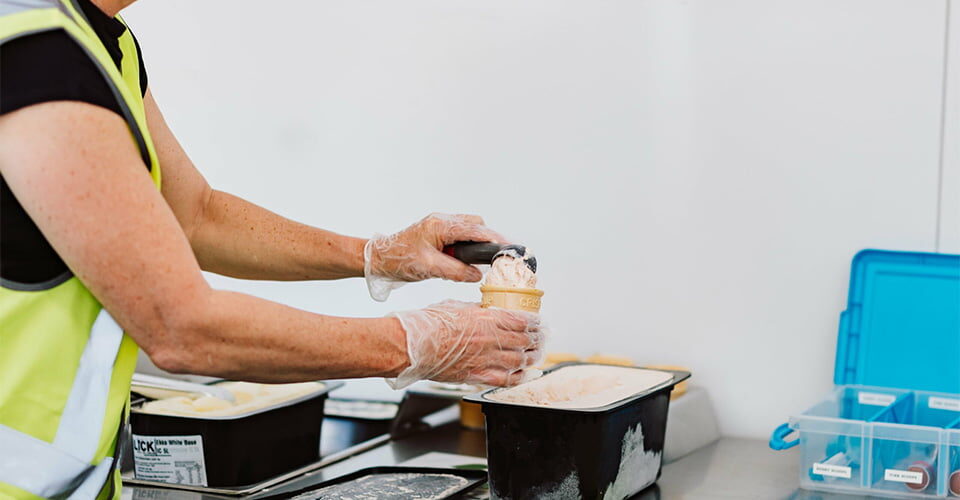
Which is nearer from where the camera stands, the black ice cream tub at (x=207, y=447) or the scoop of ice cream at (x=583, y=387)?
the scoop of ice cream at (x=583, y=387)

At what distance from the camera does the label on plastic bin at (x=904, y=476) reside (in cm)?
140

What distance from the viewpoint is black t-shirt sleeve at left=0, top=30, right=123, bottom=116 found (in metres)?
0.88

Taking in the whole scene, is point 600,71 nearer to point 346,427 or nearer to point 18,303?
point 346,427

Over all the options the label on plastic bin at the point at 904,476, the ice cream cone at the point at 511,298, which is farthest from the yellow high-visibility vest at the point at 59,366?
the label on plastic bin at the point at 904,476

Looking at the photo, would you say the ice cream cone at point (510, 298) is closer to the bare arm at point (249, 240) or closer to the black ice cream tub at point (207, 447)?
the bare arm at point (249, 240)

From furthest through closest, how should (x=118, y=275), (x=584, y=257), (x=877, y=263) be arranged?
(x=584, y=257)
(x=877, y=263)
(x=118, y=275)

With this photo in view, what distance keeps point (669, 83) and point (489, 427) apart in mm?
896

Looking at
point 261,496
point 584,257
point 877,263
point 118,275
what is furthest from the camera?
point 584,257

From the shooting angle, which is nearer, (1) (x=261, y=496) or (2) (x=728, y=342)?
(1) (x=261, y=496)

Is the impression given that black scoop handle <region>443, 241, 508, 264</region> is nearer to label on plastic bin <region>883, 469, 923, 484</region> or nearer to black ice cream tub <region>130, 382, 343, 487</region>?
black ice cream tub <region>130, 382, 343, 487</region>

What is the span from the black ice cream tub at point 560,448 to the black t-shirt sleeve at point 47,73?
0.62 metres

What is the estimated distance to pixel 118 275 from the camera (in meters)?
0.91

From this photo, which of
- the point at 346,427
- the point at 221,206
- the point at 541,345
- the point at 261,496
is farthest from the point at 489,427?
the point at 346,427

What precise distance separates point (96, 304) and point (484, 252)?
21.1 inches
